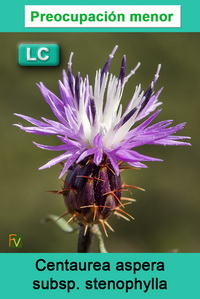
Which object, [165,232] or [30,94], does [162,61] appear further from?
[165,232]

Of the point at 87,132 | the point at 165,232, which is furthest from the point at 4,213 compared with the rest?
the point at 87,132

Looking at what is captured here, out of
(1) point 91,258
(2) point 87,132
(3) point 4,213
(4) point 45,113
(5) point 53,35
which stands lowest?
A: (1) point 91,258

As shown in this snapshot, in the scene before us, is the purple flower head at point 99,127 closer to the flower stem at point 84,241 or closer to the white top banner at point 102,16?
the flower stem at point 84,241

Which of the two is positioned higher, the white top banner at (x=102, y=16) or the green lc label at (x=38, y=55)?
the white top banner at (x=102, y=16)

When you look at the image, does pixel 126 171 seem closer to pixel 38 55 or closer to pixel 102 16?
pixel 38 55

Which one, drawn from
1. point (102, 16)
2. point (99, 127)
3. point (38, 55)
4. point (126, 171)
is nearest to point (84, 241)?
point (99, 127)

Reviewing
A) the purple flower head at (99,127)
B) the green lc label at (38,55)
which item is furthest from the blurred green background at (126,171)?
the purple flower head at (99,127)
